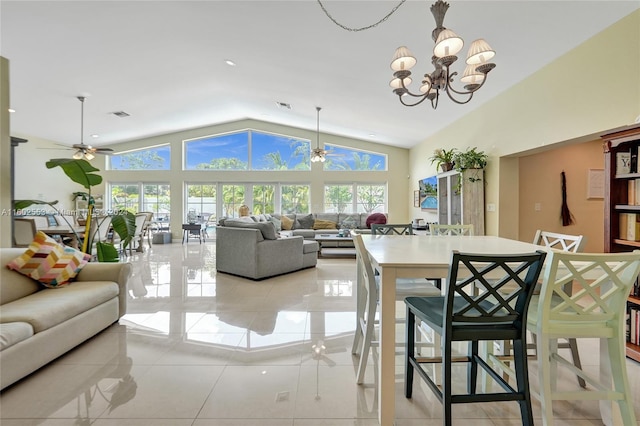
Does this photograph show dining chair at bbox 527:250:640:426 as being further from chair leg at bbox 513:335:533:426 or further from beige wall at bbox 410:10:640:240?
beige wall at bbox 410:10:640:240

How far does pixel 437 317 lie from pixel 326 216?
705 centimetres

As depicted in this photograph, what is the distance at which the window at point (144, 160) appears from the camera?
916 centimetres

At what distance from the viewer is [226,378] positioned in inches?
78.5

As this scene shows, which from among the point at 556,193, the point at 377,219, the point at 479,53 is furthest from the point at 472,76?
the point at 377,219

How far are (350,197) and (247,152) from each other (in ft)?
11.0

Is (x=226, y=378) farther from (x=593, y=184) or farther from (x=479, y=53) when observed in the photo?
(x=593, y=184)

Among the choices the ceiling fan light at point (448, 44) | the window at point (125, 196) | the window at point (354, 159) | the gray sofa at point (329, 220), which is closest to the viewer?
the ceiling fan light at point (448, 44)

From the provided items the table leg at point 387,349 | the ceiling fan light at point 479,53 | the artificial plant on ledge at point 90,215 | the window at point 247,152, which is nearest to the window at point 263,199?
the window at point 247,152

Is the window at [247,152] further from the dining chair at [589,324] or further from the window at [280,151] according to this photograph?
the dining chair at [589,324]

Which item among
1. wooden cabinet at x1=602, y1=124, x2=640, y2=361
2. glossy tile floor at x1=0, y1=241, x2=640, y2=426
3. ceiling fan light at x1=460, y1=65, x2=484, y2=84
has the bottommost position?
glossy tile floor at x1=0, y1=241, x2=640, y2=426

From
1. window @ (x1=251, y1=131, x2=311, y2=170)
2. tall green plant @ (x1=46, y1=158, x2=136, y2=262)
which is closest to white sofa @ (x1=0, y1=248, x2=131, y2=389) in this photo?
tall green plant @ (x1=46, y1=158, x2=136, y2=262)

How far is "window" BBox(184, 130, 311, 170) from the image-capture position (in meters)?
9.11

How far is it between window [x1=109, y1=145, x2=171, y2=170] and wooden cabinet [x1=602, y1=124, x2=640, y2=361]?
9647 mm

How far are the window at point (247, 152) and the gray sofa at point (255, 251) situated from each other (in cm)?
445
